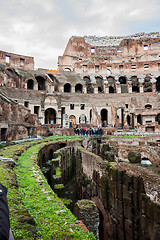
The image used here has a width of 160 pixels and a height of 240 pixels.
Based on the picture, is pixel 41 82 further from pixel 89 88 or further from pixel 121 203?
pixel 121 203

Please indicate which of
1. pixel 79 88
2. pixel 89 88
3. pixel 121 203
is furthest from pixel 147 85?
pixel 121 203

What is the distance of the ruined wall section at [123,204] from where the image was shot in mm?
5914

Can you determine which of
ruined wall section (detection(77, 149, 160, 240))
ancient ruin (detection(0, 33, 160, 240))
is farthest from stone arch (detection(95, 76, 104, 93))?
ruined wall section (detection(77, 149, 160, 240))

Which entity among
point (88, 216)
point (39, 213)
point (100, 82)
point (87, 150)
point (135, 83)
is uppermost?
point (100, 82)

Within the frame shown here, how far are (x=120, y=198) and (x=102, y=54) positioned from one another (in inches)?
2083

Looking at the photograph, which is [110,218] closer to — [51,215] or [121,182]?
[121,182]

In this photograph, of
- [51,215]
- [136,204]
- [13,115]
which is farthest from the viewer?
[13,115]

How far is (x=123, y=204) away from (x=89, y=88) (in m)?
37.1

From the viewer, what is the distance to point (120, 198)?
7.17 metres

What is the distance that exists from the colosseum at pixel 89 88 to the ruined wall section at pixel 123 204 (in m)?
10.6

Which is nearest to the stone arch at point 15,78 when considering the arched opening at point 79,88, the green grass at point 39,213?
the arched opening at point 79,88

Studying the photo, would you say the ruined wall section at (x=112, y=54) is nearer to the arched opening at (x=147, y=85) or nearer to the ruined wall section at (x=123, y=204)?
the arched opening at (x=147, y=85)

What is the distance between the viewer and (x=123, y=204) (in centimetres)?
697

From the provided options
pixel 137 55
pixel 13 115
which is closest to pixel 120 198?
pixel 13 115
